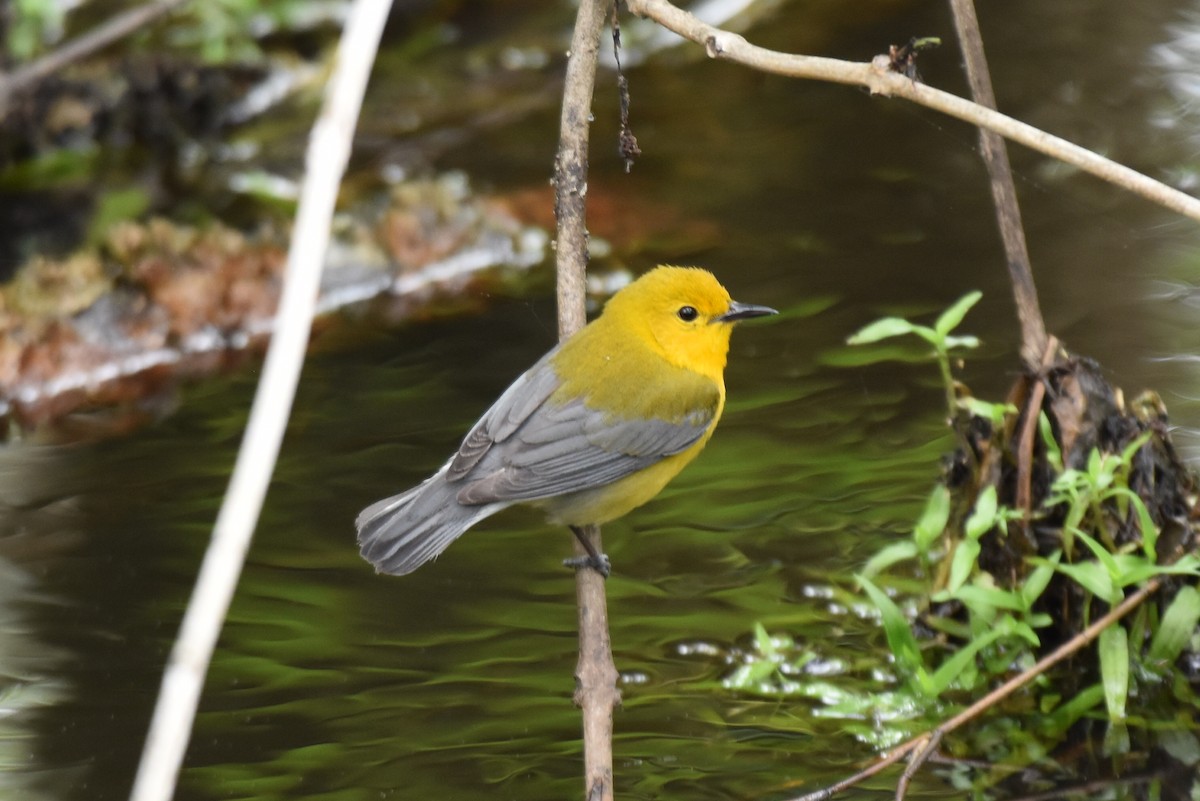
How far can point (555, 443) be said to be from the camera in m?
4.44

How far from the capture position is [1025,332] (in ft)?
14.5

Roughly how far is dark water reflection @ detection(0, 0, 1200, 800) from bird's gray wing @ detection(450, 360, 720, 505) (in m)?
0.77

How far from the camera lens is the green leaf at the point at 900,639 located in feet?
14.3

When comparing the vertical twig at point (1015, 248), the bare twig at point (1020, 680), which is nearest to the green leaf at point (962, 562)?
the bare twig at point (1020, 680)

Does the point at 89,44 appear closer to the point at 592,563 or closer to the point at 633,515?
the point at 633,515

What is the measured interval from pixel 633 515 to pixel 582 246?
6.45ft

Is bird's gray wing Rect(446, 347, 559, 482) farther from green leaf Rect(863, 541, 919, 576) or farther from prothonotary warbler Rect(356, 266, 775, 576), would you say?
green leaf Rect(863, 541, 919, 576)

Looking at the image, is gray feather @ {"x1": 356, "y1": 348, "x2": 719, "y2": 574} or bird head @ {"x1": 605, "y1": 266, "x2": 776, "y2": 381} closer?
gray feather @ {"x1": 356, "y1": 348, "x2": 719, "y2": 574}

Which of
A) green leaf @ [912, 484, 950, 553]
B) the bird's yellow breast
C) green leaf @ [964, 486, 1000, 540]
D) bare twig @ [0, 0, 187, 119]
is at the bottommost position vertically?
green leaf @ [964, 486, 1000, 540]

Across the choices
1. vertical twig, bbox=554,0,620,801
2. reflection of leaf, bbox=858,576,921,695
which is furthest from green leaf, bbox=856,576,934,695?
vertical twig, bbox=554,0,620,801

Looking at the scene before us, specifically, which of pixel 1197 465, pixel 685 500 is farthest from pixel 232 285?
pixel 1197 465

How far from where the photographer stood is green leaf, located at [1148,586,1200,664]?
429 centimetres

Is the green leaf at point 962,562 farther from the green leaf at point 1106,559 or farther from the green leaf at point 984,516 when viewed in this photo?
the green leaf at point 1106,559

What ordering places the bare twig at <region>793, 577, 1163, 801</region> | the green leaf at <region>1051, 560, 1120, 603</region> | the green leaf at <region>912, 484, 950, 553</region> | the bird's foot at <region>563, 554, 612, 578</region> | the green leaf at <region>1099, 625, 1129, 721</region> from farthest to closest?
1. the green leaf at <region>912, 484, 950, 553</region>
2. the green leaf at <region>1099, 625, 1129, 721</region>
3. the green leaf at <region>1051, 560, 1120, 603</region>
4. the bird's foot at <region>563, 554, 612, 578</region>
5. the bare twig at <region>793, 577, 1163, 801</region>
